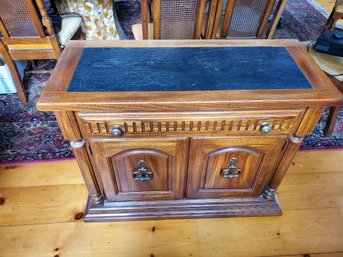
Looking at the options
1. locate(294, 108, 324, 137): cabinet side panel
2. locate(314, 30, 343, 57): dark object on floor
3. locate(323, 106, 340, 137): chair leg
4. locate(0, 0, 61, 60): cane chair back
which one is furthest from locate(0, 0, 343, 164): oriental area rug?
locate(294, 108, 324, 137): cabinet side panel

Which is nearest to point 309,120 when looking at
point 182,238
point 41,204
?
point 182,238

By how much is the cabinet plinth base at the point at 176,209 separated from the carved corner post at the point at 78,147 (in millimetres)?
79

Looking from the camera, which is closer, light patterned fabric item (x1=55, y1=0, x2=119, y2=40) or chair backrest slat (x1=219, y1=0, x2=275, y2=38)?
chair backrest slat (x1=219, y1=0, x2=275, y2=38)

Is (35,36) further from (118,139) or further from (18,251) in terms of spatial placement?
(18,251)

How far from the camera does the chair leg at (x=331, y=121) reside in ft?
4.87

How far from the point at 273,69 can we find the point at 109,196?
0.86 meters

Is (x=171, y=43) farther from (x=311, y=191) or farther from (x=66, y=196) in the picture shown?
(x=311, y=191)

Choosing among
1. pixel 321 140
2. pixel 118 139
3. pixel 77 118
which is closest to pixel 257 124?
pixel 118 139

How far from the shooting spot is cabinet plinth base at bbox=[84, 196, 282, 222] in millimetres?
1144

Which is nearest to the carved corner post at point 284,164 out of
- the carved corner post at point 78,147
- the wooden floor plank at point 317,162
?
the wooden floor plank at point 317,162

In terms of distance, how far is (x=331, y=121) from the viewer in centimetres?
152

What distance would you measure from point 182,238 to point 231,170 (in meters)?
0.41

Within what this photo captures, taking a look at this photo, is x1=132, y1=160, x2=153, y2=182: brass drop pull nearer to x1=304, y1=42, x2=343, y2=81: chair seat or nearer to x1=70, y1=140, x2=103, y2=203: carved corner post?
x1=70, y1=140, x2=103, y2=203: carved corner post

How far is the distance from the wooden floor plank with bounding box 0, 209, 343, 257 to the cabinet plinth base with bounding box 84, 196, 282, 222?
40 mm
